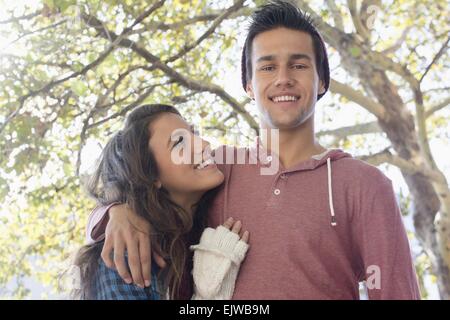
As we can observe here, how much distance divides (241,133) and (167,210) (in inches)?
117

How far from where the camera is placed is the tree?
11.5 feet

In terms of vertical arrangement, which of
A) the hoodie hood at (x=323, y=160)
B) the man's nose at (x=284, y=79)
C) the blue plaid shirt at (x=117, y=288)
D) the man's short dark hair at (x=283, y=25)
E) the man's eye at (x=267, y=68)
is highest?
the man's short dark hair at (x=283, y=25)

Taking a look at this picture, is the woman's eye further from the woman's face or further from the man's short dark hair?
the man's short dark hair

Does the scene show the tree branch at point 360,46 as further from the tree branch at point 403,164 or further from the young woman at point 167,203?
the young woman at point 167,203

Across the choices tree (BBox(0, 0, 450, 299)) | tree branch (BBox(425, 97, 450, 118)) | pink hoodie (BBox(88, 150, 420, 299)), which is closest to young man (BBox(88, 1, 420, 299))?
pink hoodie (BBox(88, 150, 420, 299))

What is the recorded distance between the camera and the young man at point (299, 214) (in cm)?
134

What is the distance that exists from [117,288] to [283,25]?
906 millimetres

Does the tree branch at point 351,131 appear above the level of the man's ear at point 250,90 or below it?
above

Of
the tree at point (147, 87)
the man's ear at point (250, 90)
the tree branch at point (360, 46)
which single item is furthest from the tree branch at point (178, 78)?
the man's ear at point (250, 90)

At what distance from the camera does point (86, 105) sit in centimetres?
417

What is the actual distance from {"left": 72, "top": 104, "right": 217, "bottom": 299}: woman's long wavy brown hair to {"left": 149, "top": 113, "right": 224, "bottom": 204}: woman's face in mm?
22

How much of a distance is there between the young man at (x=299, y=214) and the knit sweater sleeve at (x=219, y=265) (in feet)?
0.10

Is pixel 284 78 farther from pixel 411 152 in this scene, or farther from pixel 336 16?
pixel 411 152

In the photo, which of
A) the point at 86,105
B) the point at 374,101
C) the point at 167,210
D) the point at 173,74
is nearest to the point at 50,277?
the point at 86,105
